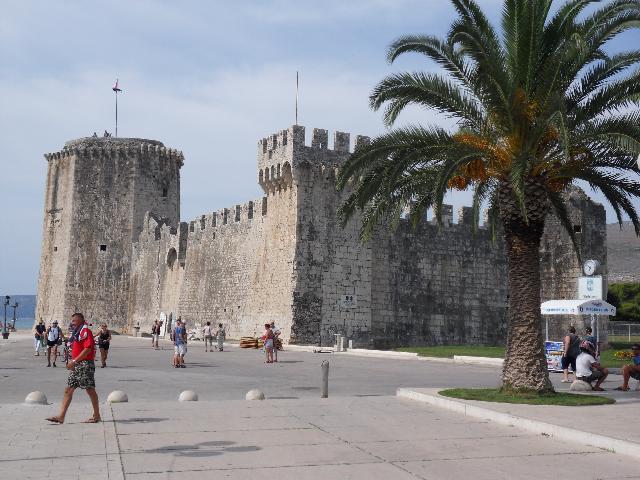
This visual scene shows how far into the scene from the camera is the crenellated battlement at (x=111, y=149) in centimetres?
4922

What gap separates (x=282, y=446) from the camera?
8.37 meters

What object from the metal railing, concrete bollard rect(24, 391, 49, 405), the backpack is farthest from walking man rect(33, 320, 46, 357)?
Result: the metal railing

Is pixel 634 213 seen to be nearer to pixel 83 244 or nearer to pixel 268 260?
pixel 268 260

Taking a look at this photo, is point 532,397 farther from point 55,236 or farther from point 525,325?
point 55,236

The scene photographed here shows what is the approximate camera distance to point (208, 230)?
129 ft

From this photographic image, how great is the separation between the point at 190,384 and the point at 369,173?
5.64 metres

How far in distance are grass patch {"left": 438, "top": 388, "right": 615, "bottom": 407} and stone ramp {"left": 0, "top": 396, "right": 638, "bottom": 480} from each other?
130cm

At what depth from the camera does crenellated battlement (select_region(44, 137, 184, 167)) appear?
161 ft

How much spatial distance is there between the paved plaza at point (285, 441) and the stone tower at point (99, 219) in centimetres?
3459

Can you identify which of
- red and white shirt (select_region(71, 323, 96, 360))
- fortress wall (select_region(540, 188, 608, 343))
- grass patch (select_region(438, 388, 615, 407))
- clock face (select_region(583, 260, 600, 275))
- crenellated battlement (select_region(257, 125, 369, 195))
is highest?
crenellated battlement (select_region(257, 125, 369, 195))

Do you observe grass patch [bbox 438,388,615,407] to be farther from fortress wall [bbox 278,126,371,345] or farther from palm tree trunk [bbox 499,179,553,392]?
fortress wall [bbox 278,126,371,345]

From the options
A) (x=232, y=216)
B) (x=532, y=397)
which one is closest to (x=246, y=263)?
(x=232, y=216)

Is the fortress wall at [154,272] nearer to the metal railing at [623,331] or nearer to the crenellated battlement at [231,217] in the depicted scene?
the crenellated battlement at [231,217]

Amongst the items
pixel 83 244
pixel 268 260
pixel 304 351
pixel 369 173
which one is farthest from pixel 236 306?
pixel 369 173
